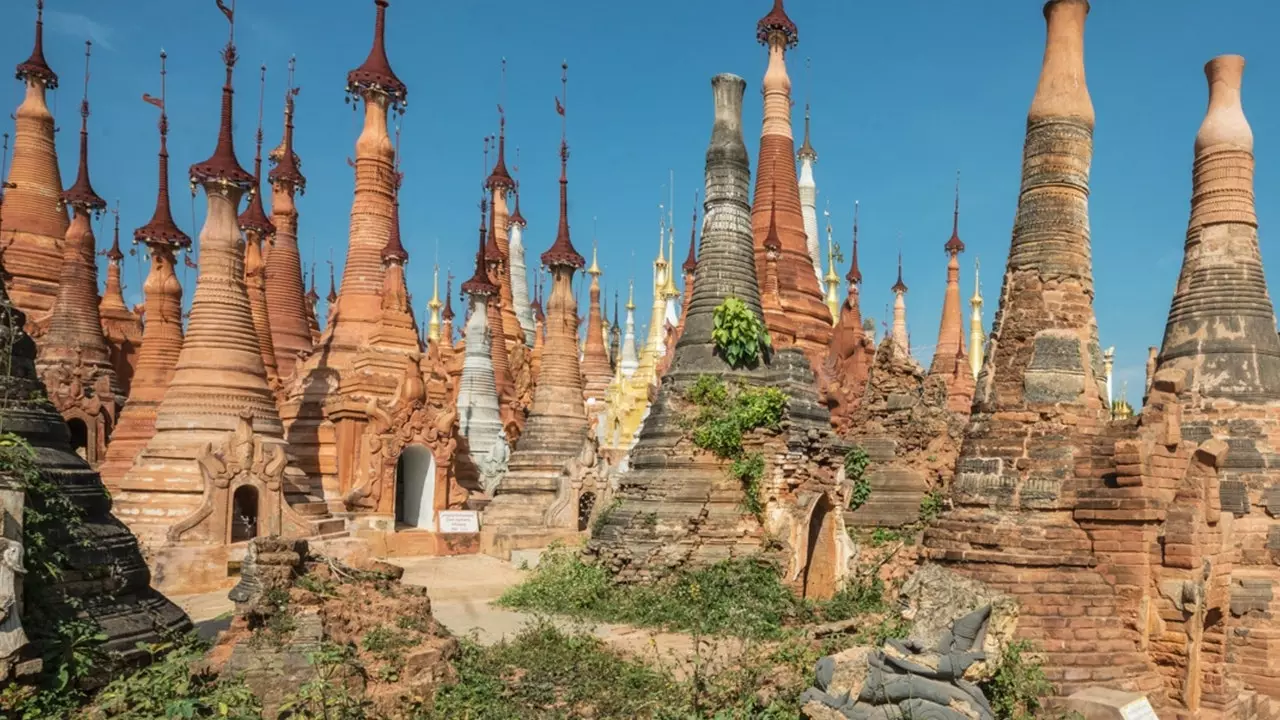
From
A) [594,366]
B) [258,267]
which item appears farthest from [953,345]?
[258,267]

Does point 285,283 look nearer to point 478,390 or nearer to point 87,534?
point 478,390

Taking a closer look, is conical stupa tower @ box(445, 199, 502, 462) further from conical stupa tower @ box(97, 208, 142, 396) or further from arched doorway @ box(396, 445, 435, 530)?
conical stupa tower @ box(97, 208, 142, 396)

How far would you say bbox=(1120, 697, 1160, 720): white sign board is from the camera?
8.23 meters

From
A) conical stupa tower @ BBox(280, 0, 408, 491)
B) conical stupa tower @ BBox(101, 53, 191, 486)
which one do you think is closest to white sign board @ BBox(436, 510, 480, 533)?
conical stupa tower @ BBox(280, 0, 408, 491)

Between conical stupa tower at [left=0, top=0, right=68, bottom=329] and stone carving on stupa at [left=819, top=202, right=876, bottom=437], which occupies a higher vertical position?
conical stupa tower at [left=0, top=0, right=68, bottom=329]

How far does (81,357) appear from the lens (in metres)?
24.0

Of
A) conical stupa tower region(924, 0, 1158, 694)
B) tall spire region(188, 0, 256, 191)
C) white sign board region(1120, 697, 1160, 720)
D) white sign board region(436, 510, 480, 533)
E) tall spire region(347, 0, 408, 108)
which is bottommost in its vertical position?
white sign board region(1120, 697, 1160, 720)

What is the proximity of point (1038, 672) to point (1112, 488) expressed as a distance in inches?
87.8

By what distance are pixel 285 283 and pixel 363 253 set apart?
292 cm

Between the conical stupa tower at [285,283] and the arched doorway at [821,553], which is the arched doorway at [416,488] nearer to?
the conical stupa tower at [285,283]

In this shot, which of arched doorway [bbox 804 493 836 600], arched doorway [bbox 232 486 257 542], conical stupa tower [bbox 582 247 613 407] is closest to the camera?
arched doorway [bbox 804 493 836 600]

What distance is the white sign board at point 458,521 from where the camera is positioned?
67.6 ft

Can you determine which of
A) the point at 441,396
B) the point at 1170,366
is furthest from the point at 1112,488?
the point at 441,396

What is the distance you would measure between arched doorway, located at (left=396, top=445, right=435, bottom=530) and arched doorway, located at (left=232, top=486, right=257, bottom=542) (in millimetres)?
6156
